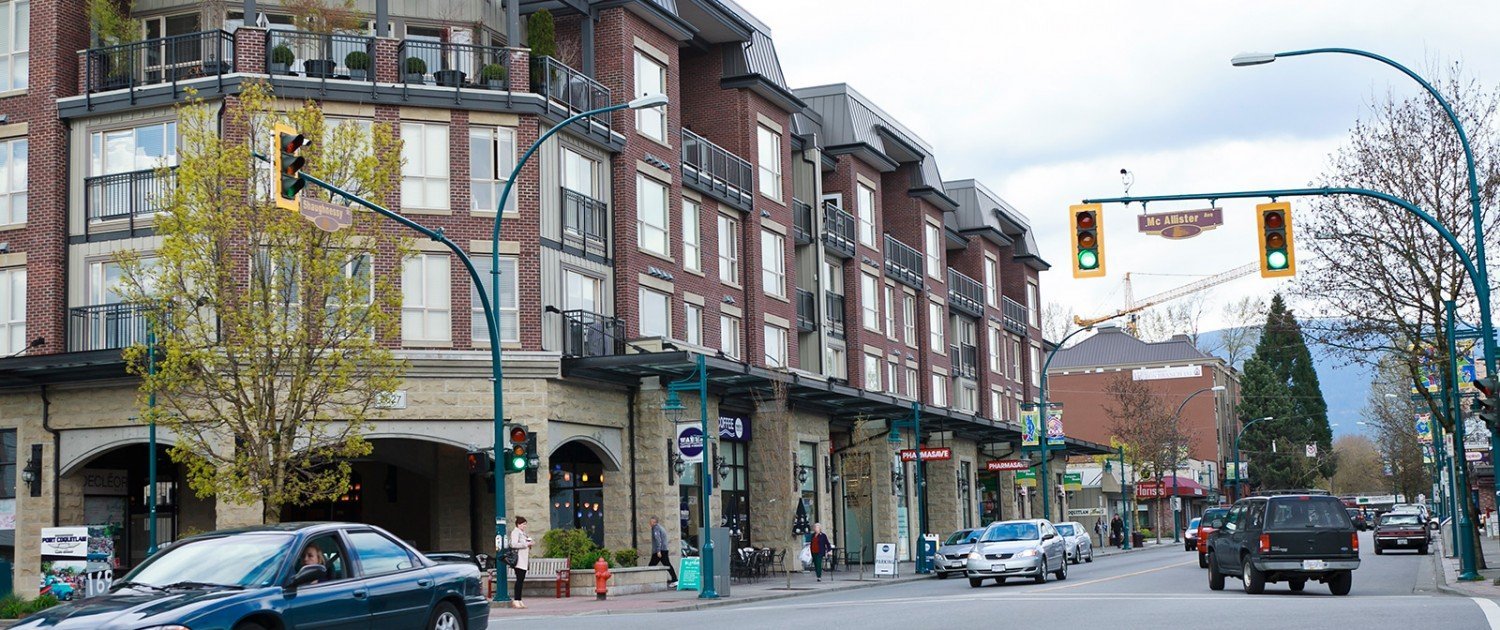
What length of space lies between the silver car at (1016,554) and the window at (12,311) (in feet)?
66.7

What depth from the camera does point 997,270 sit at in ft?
226

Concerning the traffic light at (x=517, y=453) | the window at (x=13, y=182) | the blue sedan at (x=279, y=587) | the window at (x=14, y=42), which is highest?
the window at (x=14, y=42)

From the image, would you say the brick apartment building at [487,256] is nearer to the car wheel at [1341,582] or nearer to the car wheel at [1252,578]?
the car wheel at [1252,578]

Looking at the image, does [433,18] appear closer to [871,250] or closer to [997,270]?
[871,250]

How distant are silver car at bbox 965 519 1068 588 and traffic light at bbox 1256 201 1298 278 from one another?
11043 millimetres

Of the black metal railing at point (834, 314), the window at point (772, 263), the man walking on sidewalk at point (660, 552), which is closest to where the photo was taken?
the man walking on sidewalk at point (660, 552)

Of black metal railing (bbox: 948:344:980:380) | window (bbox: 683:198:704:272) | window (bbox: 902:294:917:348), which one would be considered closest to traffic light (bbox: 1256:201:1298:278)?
window (bbox: 683:198:704:272)

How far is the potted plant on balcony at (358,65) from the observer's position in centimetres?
3228

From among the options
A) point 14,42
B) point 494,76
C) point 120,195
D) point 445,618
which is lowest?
point 445,618

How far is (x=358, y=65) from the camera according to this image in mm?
32312

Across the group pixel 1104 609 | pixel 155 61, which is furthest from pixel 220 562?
pixel 155 61

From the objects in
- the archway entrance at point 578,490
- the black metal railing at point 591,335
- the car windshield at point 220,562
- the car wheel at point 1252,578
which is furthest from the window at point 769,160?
the car windshield at point 220,562

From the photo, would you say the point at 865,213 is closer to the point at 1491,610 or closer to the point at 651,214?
the point at 651,214

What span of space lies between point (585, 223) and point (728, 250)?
25.4 ft
